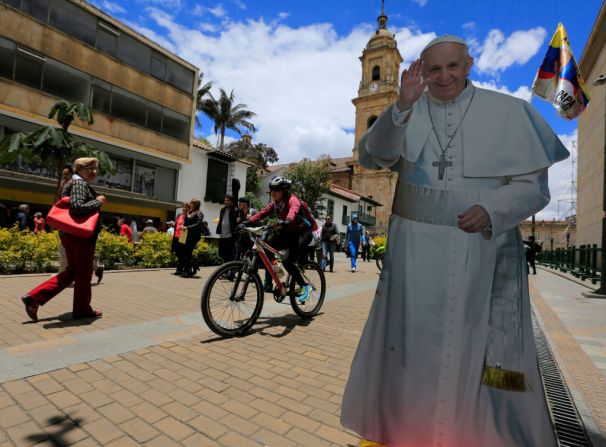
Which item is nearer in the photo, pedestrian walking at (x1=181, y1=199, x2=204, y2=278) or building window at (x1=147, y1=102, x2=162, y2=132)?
pedestrian walking at (x1=181, y1=199, x2=204, y2=278)

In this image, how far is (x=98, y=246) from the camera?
902 centimetres

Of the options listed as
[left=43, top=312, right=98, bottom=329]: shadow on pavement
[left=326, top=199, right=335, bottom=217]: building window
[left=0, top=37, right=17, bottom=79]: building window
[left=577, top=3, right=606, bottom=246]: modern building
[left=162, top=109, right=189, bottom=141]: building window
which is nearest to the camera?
[left=43, top=312, right=98, bottom=329]: shadow on pavement

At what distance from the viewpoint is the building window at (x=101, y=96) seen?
57.0 ft

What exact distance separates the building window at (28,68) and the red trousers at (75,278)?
1503 centimetres

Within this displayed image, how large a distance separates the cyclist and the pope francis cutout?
2925 mm

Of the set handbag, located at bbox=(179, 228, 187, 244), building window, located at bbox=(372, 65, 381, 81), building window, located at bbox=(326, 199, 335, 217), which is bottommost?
handbag, located at bbox=(179, 228, 187, 244)

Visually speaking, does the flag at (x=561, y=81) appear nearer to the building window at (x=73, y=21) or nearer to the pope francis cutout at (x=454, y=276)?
the pope francis cutout at (x=454, y=276)

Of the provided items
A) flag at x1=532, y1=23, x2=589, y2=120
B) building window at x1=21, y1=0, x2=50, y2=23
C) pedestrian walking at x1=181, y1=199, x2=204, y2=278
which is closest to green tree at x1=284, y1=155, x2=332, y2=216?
building window at x1=21, y1=0, x2=50, y2=23

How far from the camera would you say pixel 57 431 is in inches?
78.9

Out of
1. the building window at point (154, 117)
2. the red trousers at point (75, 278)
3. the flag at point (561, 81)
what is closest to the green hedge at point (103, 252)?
the red trousers at point (75, 278)

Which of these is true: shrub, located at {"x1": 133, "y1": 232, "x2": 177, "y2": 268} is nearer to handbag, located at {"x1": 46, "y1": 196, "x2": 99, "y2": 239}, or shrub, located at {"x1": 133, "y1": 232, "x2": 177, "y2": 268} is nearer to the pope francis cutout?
handbag, located at {"x1": 46, "y1": 196, "x2": 99, "y2": 239}

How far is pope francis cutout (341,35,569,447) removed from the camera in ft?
5.10

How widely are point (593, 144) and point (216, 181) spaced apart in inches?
887

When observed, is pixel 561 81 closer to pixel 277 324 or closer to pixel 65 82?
pixel 277 324
